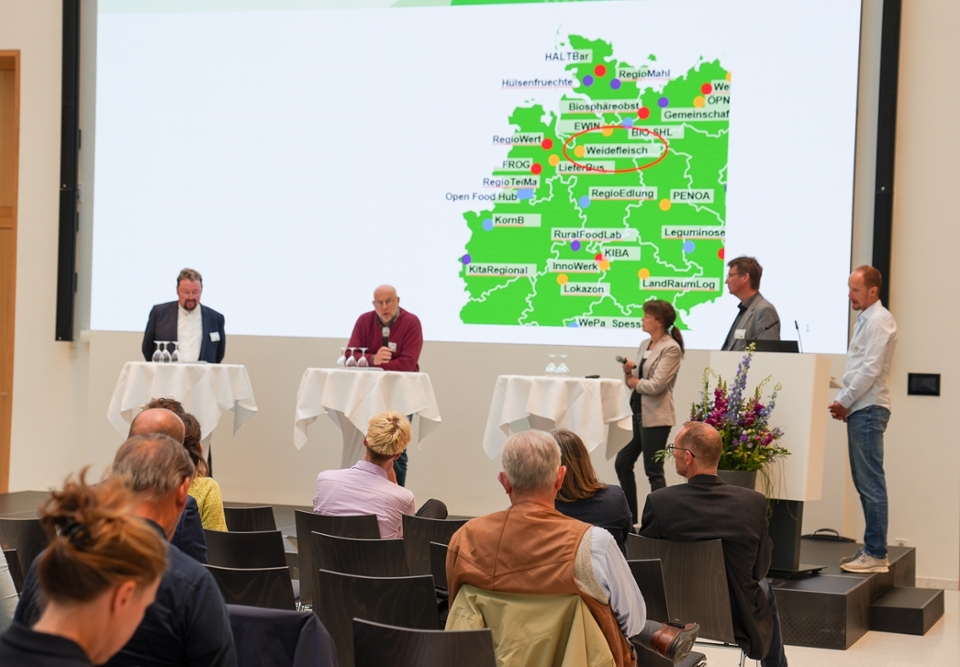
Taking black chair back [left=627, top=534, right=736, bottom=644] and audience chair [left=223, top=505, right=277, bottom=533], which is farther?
audience chair [left=223, top=505, right=277, bottom=533]

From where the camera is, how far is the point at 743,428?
482 cm

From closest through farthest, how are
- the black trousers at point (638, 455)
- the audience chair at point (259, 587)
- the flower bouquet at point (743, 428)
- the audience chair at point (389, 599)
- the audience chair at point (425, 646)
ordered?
the audience chair at point (425, 646) → the audience chair at point (389, 599) → the audience chair at point (259, 587) → the flower bouquet at point (743, 428) → the black trousers at point (638, 455)

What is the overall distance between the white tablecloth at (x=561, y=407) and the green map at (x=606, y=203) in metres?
0.91

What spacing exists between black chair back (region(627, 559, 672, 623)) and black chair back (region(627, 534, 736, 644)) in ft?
0.93

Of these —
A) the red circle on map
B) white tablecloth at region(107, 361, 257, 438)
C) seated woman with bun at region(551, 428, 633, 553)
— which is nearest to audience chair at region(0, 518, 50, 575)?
seated woman with bun at region(551, 428, 633, 553)

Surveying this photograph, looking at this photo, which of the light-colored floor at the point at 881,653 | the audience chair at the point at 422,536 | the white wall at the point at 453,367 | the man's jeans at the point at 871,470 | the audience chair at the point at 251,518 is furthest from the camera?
the white wall at the point at 453,367

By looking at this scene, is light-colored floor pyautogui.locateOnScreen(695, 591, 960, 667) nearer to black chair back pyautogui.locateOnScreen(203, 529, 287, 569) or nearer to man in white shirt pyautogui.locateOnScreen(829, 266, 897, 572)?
man in white shirt pyautogui.locateOnScreen(829, 266, 897, 572)

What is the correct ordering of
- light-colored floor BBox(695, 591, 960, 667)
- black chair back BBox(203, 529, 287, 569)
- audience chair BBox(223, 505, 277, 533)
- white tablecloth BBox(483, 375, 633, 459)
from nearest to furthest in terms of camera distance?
black chair back BBox(203, 529, 287, 569)
audience chair BBox(223, 505, 277, 533)
light-colored floor BBox(695, 591, 960, 667)
white tablecloth BBox(483, 375, 633, 459)

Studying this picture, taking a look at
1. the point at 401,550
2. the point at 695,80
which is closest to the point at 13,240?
the point at 695,80

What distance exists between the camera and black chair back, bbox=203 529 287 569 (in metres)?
3.26

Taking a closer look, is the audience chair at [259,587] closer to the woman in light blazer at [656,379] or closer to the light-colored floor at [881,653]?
the light-colored floor at [881,653]

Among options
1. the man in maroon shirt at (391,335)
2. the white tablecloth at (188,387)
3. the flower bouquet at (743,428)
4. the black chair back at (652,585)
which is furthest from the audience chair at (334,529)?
the white tablecloth at (188,387)

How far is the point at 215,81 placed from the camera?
305 inches

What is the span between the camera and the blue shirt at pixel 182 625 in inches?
68.6
